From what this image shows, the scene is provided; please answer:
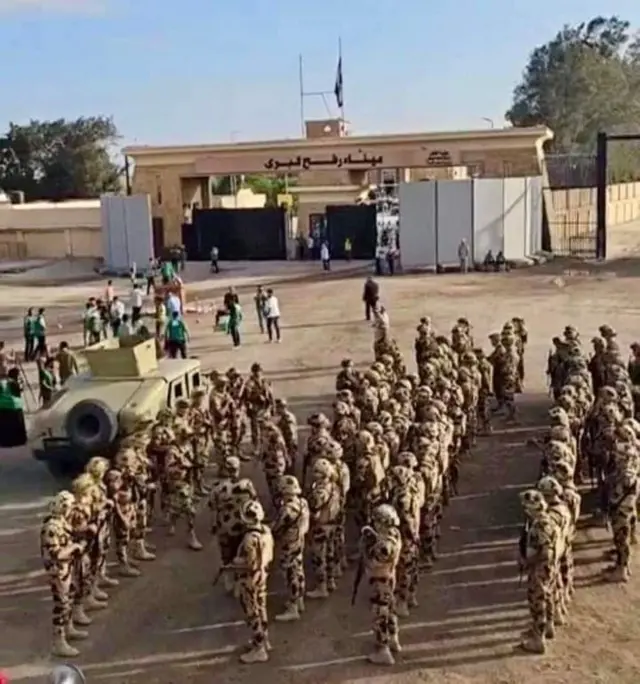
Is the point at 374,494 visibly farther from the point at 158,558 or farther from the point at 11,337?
the point at 11,337

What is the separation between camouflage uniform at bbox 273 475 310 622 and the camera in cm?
888

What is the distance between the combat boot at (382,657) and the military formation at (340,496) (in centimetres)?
1

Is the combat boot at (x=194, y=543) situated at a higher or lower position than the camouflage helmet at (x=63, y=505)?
lower

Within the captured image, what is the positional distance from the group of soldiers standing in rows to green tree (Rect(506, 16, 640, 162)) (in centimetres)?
6675

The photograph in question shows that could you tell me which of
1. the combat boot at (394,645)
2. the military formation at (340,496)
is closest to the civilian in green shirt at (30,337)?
the military formation at (340,496)

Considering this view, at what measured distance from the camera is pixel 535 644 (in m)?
8.48

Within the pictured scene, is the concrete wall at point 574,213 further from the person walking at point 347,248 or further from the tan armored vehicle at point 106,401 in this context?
the tan armored vehicle at point 106,401

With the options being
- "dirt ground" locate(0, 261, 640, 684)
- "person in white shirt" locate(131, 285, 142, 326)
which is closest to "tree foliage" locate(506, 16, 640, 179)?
"person in white shirt" locate(131, 285, 142, 326)

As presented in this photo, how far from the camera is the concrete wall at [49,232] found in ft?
150

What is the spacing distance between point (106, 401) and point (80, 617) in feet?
13.2

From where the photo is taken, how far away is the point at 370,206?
1551 inches

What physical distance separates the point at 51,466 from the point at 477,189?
23523 millimetres

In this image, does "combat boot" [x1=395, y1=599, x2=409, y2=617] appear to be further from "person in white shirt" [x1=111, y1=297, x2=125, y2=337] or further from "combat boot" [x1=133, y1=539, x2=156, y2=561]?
"person in white shirt" [x1=111, y1=297, x2=125, y2=337]

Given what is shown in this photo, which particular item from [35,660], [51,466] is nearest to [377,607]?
[35,660]
